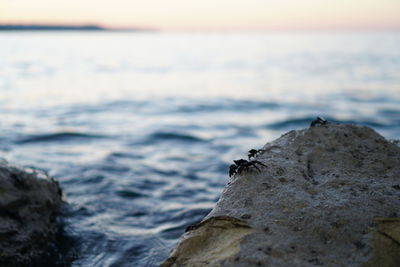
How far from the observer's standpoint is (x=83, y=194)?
19.6 ft

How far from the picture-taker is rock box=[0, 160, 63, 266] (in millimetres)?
3688

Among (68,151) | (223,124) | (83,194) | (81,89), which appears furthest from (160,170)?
(81,89)

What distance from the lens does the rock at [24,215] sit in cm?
369

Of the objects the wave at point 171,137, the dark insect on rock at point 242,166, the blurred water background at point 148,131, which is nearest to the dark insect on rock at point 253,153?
the dark insect on rock at point 242,166

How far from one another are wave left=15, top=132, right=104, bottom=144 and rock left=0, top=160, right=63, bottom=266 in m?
5.03

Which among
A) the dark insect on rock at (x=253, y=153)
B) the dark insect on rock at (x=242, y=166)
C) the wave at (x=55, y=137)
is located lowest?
the dark insect on rock at (x=242, y=166)

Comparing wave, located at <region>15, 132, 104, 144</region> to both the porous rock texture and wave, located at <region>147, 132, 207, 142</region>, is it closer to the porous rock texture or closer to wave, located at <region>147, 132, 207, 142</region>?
wave, located at <region>147, 132, 207, 142</region>

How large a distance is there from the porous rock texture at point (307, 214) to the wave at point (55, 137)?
733cm

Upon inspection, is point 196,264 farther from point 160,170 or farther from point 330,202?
point 160,170

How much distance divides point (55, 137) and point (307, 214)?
8.38 meters

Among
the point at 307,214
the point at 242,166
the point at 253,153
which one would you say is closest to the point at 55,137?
the point at 253,153

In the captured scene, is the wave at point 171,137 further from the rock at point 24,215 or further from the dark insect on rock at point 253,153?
the dark insect on rock at point 253,153

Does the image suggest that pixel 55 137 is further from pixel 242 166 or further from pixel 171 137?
pixel 242 166

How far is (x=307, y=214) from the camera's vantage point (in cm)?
239
